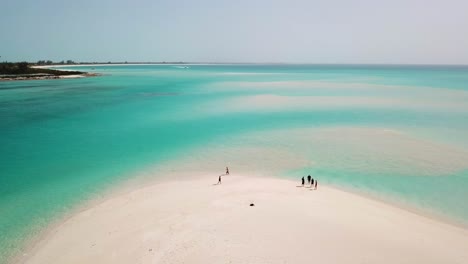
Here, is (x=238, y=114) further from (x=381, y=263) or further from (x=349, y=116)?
(x=381, y=263)

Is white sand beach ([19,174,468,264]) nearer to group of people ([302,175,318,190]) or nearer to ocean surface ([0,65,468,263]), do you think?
group of people ([302,175,318,190])

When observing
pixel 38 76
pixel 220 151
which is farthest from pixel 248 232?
pixel 38 76

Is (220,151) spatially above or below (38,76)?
below

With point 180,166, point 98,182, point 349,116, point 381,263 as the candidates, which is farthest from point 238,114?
point 381,263

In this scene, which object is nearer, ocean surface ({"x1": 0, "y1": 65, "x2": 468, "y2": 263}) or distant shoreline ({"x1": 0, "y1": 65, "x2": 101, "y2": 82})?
ocean surface ({"x1": 0, "y1": 65, "x2": 468, "y2": 263})

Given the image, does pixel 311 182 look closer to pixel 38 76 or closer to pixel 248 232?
pixel 248 232

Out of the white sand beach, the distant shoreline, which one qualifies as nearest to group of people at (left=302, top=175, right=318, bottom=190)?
the white sand beach

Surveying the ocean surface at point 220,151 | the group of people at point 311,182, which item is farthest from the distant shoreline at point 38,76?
the group of people at point 311,182

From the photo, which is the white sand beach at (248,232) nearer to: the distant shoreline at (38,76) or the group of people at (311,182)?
the group of people at (311,182)
